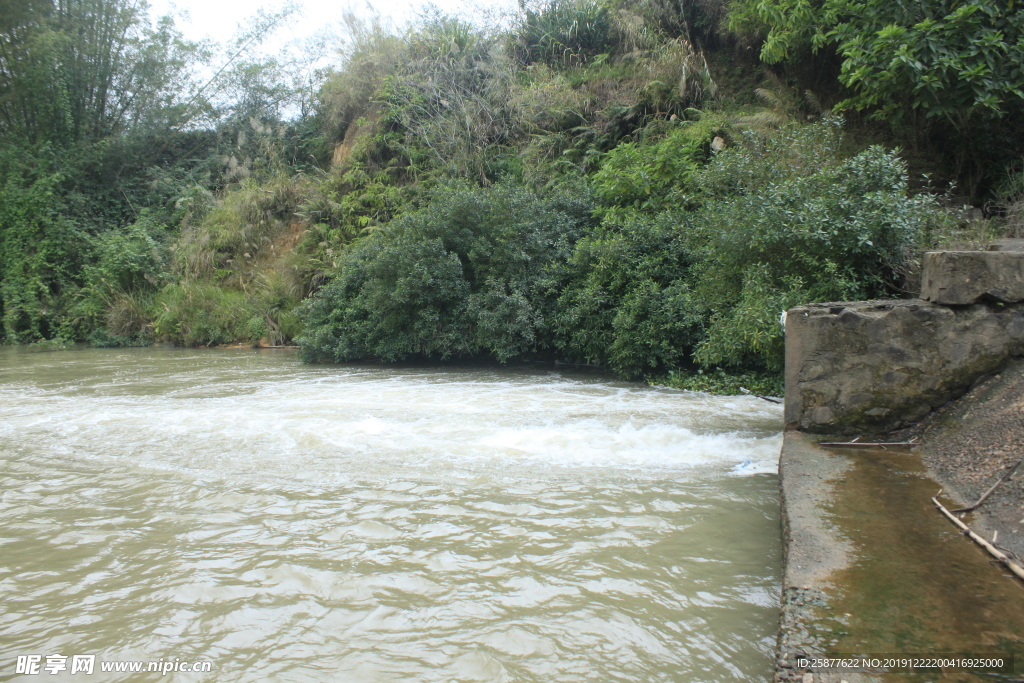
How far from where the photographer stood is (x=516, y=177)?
1580 cm

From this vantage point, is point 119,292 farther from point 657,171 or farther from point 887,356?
point 887,356

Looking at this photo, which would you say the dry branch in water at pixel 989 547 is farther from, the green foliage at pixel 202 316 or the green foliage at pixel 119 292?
the green foliage at pixel 119 292

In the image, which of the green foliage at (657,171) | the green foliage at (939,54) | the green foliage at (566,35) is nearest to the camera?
the green foliage at (939,54)

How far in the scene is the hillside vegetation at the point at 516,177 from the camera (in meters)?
8.82

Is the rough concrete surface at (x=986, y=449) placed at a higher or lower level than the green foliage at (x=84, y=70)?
lower

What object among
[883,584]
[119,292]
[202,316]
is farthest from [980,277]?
[119,292]

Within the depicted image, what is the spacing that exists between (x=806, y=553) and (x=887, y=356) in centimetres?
310

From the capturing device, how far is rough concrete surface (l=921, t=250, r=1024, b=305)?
5.50m

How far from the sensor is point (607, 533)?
4.24 metres

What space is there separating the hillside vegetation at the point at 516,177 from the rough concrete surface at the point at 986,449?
1.99 meters

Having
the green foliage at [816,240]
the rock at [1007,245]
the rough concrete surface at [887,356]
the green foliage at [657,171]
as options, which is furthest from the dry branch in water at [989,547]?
the green foliage at [657,171]

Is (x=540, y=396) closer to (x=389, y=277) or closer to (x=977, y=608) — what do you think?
(x=389, y=277)

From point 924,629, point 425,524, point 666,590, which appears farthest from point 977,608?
point 425,524

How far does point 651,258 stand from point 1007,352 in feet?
19.4
